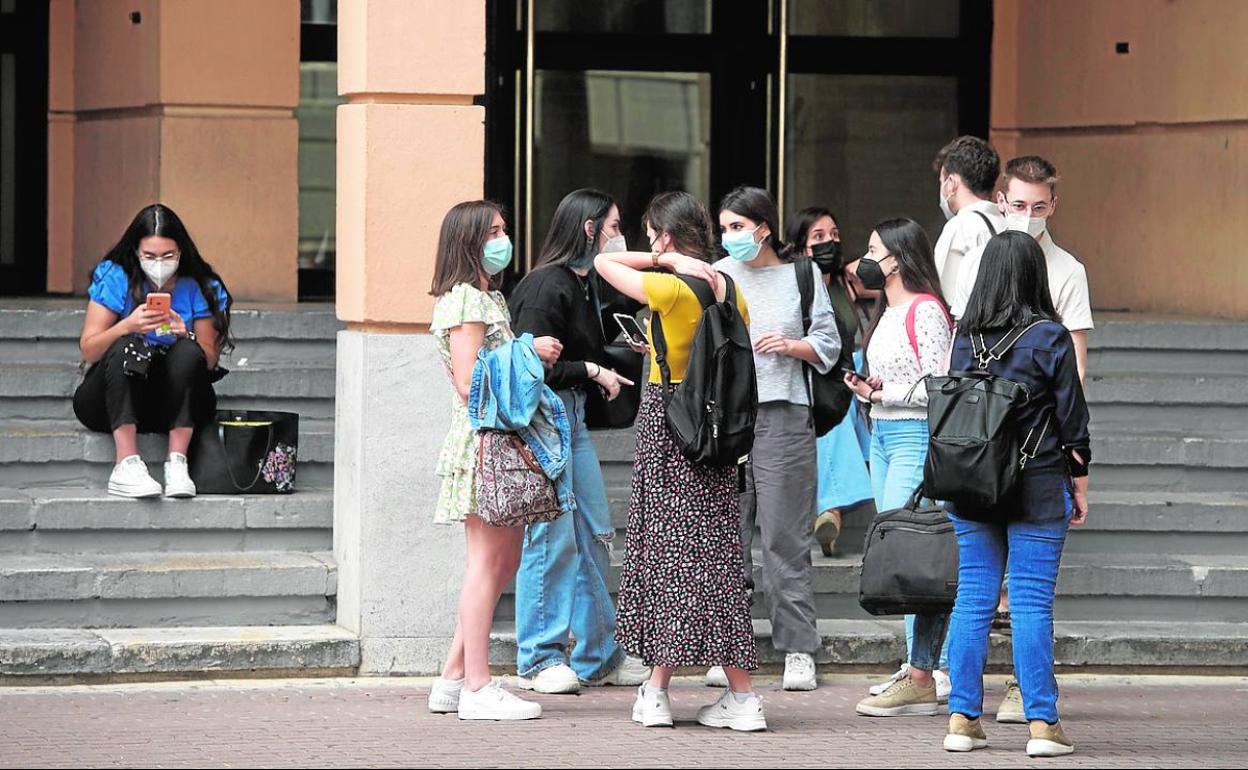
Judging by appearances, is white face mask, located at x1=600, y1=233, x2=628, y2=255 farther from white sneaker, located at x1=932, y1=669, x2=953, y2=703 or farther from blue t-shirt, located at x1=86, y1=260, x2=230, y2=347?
blue t-shirt, located at x1=86, y1=260, x2=230, y2=347

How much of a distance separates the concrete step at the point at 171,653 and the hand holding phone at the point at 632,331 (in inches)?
66.6

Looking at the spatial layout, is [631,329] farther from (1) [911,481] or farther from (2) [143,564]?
(2) [143,564]

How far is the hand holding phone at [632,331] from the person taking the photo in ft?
25.5

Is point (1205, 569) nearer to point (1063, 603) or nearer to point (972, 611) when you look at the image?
point (1063, 603)

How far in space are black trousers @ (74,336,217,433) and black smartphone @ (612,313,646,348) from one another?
6.77 feet

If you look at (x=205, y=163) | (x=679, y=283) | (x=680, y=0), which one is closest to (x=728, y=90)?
(x=680, y=0)

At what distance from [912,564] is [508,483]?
4.87 ft

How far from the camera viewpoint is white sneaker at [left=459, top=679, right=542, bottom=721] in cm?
716

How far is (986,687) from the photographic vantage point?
8.17 meters

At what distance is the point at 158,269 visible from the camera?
894 centimetres

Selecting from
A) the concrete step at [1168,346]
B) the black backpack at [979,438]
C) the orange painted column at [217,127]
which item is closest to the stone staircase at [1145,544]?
the concrete step at [1168,346]

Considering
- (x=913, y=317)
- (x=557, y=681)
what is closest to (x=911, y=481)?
(x=913, y=317)

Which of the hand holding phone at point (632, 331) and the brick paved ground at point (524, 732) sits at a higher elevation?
the hand holding phone at point (632, 331)

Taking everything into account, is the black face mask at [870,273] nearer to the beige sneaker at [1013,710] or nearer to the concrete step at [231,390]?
the beige sneaker at [1013,710]
